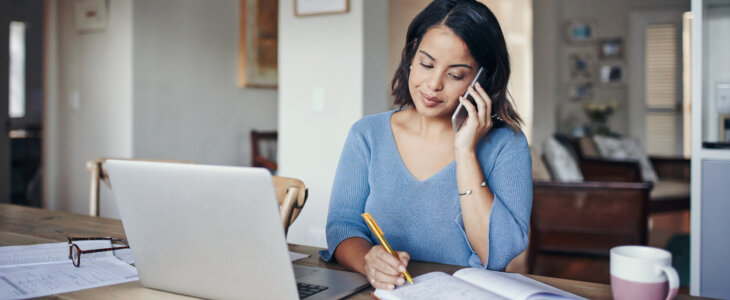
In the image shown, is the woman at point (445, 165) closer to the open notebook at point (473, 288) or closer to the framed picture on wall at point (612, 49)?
the open notebook at point (473, 288)

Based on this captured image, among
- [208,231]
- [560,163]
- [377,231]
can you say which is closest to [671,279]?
[377,231]

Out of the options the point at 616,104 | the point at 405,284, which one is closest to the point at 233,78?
the point at 405,284

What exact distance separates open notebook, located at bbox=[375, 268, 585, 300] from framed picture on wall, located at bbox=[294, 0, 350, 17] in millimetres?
2135

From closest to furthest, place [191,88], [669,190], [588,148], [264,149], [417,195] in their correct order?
[417,195], [191,88], [264,149], [669,190], [588,148]

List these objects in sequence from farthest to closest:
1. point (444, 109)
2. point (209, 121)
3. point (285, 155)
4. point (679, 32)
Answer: point (679, 32), point (209, 121), point (285, 155), point (444, 109)

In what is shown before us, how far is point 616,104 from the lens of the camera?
6.47 metres

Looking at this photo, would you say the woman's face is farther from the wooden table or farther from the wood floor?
the wood floor

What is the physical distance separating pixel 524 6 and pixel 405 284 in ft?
17.4

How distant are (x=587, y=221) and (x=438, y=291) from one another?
3.32m

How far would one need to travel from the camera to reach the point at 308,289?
99 centimetres

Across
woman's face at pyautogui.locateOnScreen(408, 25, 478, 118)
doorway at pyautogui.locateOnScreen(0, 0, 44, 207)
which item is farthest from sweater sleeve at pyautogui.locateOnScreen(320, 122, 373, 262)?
doorway at pyautogui.locateOnScreen(0, 0, 44, 207)

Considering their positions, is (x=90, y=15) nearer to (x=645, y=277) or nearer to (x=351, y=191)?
(x=351, y=191)

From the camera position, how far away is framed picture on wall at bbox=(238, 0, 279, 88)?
14.6 ft

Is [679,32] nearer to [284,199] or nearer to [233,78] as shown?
[233,78]
